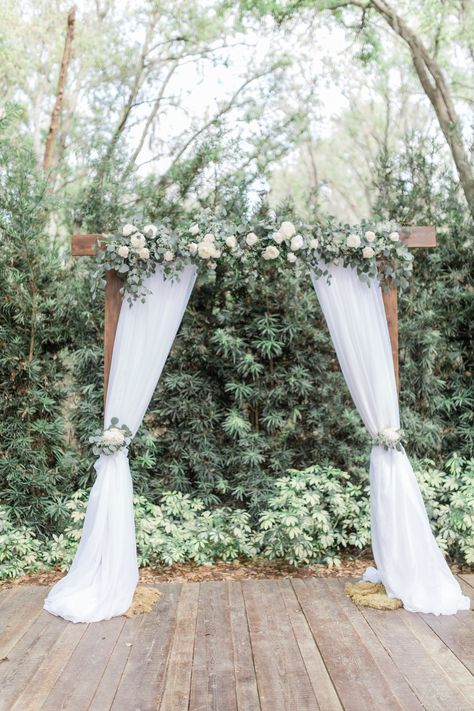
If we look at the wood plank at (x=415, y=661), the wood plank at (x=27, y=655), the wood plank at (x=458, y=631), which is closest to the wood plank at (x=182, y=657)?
the wood plank at (x=27, y=655)

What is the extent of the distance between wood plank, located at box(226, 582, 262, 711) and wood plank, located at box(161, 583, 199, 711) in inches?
7.9

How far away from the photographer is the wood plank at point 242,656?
2.67 metres

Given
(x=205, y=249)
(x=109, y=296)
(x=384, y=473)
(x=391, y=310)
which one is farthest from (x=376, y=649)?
(x=109, y=296)

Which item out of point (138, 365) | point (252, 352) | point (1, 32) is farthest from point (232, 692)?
point (1, 32)

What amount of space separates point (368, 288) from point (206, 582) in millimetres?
2097

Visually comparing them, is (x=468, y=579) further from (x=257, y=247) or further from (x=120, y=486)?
(x=257, y=247)

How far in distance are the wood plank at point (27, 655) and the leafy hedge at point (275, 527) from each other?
1.11 meters

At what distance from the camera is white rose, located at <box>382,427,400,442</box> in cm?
385

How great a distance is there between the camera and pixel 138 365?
12.9ft

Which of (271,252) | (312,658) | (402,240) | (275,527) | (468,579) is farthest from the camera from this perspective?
(275,527)

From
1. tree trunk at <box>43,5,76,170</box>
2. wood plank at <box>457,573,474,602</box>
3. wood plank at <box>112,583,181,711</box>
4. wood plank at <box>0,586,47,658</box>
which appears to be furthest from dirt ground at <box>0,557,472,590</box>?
tree trunk at <box>43,5,76,170</box>

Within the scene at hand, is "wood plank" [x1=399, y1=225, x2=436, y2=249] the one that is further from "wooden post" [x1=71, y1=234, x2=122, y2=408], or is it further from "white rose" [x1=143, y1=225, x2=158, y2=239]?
"wooden post" [x1=71, y1=234, x2=122, y2=408]

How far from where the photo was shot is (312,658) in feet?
10.0

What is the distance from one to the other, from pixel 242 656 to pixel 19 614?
1372 mm
